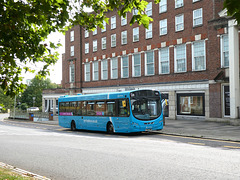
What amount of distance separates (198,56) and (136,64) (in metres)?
8.83

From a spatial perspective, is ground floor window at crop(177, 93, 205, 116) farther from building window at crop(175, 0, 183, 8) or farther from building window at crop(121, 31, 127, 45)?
building window at crop(121, 31, 127, 45)

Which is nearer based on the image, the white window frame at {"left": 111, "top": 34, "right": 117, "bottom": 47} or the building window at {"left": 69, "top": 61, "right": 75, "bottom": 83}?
the white window frame at {"left": 111, "top": 34, "right": 117, "bottom": 47}

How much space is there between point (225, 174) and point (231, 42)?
1715cm

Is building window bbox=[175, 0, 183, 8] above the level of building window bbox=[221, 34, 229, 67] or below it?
above

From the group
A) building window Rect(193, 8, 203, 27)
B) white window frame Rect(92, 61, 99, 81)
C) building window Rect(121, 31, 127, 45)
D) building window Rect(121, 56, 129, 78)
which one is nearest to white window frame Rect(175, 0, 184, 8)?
building window Rect(193, 8, 203, 27)

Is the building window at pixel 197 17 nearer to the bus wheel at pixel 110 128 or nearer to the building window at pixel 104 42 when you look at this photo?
the building window at pixel 104 42

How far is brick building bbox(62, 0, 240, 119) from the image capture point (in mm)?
25250

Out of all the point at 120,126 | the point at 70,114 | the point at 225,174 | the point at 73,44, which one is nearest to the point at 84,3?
the point at 225,174

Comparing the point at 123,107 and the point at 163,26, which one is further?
the point at 163,26

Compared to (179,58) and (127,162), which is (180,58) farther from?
(127,162)

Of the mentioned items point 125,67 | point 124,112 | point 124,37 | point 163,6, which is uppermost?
point 163,6

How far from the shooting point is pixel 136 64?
3556 centimetres

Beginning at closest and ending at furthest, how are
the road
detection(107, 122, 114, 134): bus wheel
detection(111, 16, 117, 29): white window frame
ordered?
the road → detection(107, 122, 114, 134): bus wheel → detection(111, 16, 117, 29): white window frame

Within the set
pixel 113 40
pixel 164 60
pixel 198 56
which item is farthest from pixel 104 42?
pixel 198 56
